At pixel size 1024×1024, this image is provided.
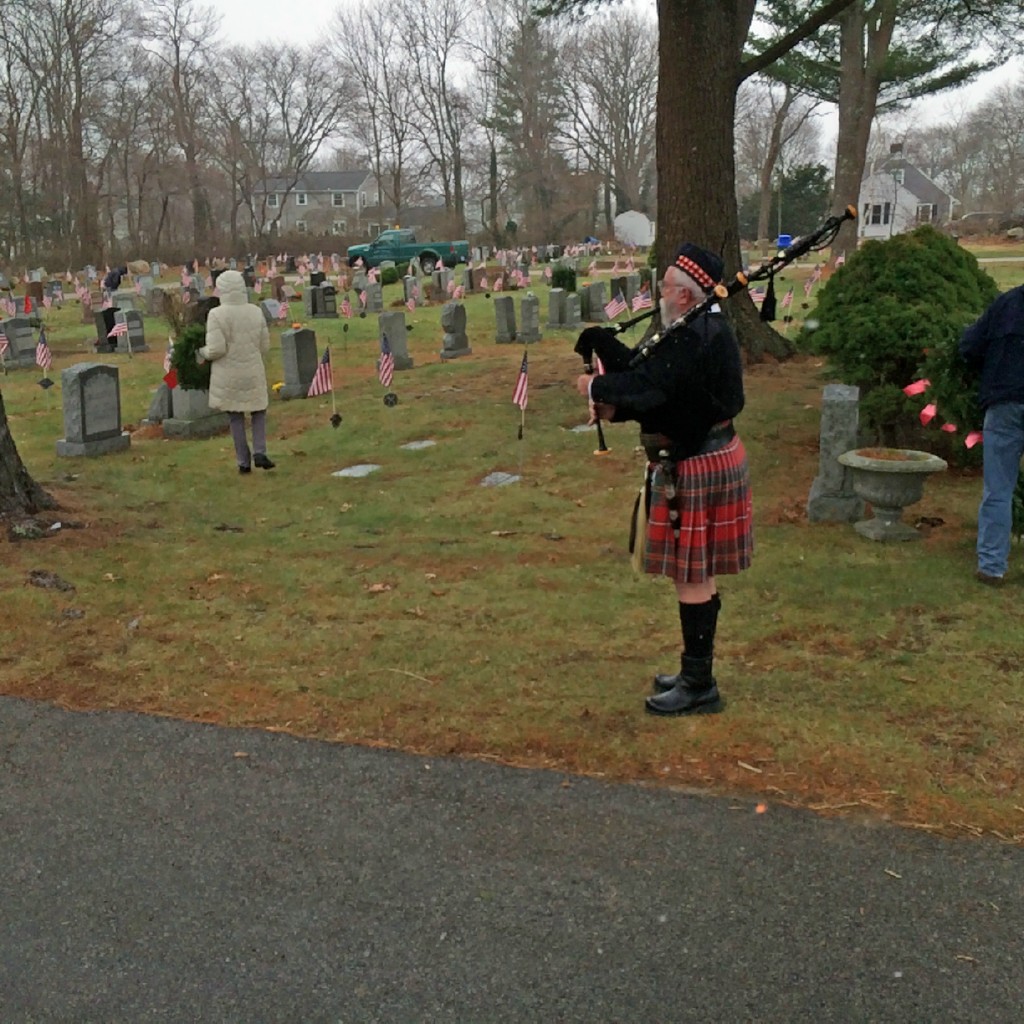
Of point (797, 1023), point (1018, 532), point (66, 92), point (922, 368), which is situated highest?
point (66, 92)

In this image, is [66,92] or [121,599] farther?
[66,92]

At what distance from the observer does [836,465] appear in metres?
6.85

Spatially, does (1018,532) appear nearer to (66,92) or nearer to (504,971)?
(504,971)

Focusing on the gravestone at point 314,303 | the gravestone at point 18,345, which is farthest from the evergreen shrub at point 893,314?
the gravestone at point 314,303

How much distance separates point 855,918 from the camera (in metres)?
2.75

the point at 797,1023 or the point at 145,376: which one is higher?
the point at 145,376

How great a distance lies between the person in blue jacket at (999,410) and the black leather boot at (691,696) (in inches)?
89.9

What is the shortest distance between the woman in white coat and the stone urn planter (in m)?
5.23

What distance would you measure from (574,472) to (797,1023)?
261 inches

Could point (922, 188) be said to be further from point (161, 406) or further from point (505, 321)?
point (161, 406)

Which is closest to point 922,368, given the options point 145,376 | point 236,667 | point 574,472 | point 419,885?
point 574,472

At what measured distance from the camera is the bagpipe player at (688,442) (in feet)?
11.7

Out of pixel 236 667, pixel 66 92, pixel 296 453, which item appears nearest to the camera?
pixel 236 667

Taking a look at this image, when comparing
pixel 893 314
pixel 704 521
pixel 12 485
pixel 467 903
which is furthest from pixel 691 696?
pixel 12 485
